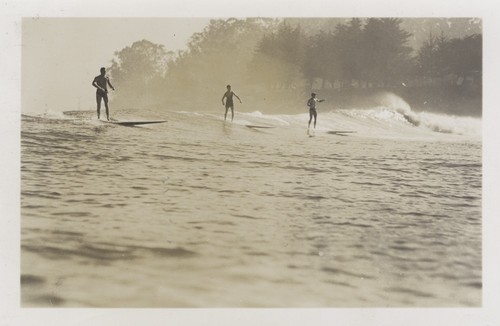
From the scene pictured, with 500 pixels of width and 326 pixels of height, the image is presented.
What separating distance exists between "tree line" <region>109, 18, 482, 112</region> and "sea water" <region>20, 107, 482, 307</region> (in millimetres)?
178

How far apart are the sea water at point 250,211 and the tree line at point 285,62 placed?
0.59 ft

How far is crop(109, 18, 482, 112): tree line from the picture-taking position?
3.50 m

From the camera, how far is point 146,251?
A: 3.19 metres

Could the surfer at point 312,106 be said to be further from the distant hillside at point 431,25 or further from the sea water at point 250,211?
the distant hillside at point 431,25

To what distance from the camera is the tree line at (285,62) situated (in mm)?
3500

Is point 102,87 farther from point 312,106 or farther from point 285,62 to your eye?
point 312,106

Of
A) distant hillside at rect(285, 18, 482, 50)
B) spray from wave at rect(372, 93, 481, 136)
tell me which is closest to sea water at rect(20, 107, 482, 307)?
spray from wave at rect(372, 93, 481, 136)

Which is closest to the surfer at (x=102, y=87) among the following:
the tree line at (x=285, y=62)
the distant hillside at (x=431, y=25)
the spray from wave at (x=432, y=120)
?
the tree line at (x=285, y=62)

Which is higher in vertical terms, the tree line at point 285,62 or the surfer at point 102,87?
the tree line at point 285,62

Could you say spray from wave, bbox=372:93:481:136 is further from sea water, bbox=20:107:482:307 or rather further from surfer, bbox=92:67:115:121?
surfer, bbox=92:67:115:121

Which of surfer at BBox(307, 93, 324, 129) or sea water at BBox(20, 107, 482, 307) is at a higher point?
surfer at BBox(307, 93, 324, 129)

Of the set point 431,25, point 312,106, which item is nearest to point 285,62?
point 312,106

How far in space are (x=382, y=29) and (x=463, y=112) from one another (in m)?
0.76

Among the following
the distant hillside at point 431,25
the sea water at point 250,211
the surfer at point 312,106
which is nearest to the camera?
the sea water at point 250,211
